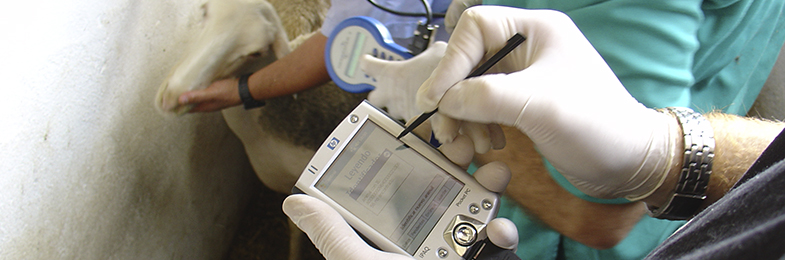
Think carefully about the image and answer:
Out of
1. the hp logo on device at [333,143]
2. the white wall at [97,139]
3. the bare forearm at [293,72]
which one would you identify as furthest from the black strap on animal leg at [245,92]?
the hp logo on device at [333,143]

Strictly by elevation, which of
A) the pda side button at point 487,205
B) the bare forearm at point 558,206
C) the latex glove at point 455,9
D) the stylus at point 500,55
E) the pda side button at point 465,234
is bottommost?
the bare forearm at point 558,206

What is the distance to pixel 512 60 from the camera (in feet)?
1.82

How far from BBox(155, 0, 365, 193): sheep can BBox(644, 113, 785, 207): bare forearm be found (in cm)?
67

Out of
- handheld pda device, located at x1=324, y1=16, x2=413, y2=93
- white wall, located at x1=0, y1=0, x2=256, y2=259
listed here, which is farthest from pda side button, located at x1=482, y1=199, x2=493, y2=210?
white wall, located at x1=0, y1=0, x2=256, y2=259

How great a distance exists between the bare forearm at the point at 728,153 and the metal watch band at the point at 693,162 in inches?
0.4

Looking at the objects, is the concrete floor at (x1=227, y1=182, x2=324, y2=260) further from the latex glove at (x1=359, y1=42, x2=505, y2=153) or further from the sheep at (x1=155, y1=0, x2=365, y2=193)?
the latex glove at (x1=359, y1=42, x2=505, y2=153)

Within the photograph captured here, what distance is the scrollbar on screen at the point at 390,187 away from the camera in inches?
20.3

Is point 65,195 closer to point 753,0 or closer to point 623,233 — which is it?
point 623,233

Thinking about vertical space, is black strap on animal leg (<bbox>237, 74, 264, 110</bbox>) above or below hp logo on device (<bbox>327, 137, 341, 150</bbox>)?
below

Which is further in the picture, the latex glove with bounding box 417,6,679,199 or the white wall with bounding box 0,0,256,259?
the white wall with bounding box 0,0,256,259

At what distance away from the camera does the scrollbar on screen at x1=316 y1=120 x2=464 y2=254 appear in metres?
0.52

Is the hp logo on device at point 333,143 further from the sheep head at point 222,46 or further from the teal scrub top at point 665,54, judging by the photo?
the sheep head at point 222,46

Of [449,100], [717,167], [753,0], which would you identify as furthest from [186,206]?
[753,0]

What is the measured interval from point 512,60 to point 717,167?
0.91ft
